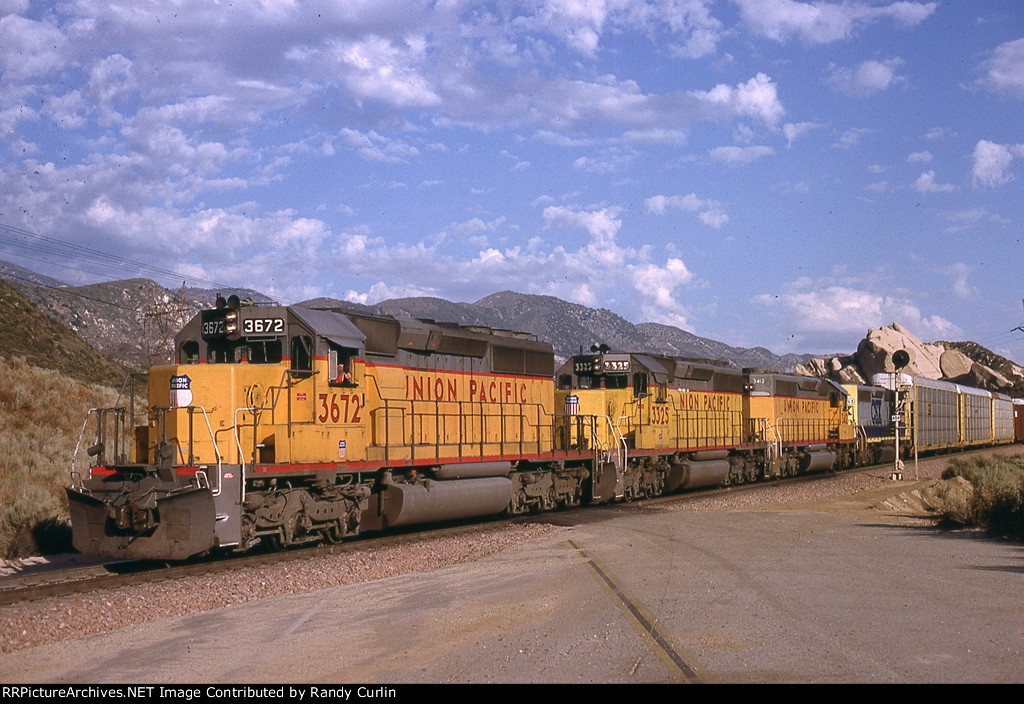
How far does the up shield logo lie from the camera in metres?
12.1

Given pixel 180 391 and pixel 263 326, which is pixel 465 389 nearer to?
pixel 263 326

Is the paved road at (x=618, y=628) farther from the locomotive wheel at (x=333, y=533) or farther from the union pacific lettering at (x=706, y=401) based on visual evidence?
Result: the union pacific lettering at (x=706, y=401)

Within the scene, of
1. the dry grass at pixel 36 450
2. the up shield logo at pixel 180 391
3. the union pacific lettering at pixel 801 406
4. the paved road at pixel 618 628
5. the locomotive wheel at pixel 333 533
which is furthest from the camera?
the union pacific lettering at pixel 801 406

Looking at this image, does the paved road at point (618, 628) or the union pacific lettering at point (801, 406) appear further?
the union pacific lettering at point (801, 406)

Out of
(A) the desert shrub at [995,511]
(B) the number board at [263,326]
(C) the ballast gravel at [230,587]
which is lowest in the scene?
(C) the ballast gravel at [230,587]

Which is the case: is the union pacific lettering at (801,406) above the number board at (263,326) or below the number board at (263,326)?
below

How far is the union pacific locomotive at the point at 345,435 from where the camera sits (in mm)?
11516

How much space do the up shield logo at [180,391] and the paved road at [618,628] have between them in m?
3.59

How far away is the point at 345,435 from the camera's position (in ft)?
43.9

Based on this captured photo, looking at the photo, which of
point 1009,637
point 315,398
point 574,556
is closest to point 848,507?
point 574,556

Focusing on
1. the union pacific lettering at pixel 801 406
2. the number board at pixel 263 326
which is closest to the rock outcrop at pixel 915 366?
the union pacific lettering at pixel 801 406

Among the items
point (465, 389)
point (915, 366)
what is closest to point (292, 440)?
point (465, 389)

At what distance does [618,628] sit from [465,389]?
9527 mm
